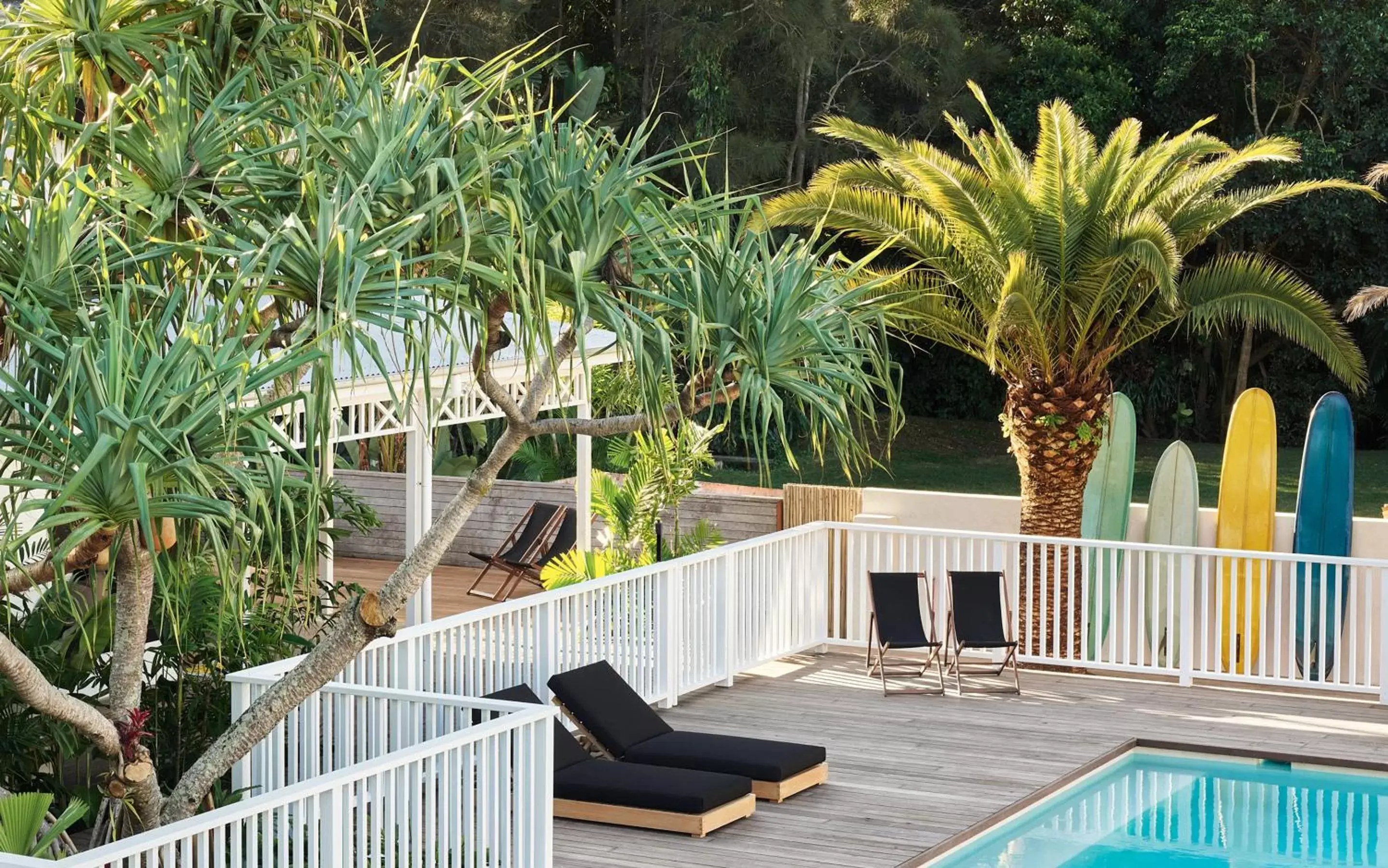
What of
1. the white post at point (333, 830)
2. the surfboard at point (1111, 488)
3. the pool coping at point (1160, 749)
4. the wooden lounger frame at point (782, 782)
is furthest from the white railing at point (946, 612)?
the white post at point (333, 830)

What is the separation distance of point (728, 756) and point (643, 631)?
2.22 meters

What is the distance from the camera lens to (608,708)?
10.0 meters

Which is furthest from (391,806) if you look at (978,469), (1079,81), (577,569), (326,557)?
(1079,81)

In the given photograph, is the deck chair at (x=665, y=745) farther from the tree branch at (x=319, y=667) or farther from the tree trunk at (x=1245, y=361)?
the tree trunk at (x=1245, y=361)

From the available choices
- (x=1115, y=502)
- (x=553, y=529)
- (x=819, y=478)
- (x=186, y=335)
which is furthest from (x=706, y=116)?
(x=186, y=335)

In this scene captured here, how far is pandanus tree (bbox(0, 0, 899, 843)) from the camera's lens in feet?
19.0

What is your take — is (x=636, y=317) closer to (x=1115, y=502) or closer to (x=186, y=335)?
(x=186, y=335)

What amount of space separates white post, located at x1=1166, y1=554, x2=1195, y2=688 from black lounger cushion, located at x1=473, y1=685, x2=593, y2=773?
538 cm

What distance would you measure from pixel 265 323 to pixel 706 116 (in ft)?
69.1

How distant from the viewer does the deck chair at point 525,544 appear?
1722cm

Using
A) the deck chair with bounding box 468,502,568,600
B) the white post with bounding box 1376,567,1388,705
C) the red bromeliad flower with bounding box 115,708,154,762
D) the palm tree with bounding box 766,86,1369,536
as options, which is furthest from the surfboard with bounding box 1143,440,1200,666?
the red bromeliad flower with bounding box 115,708,154,762

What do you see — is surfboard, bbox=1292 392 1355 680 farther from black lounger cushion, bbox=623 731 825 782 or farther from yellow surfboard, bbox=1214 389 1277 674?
black lounger cushion, bbox=623 731 825 782

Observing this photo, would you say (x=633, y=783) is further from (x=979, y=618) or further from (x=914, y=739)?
(x=979, y=618)

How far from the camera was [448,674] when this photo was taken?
10336mm
